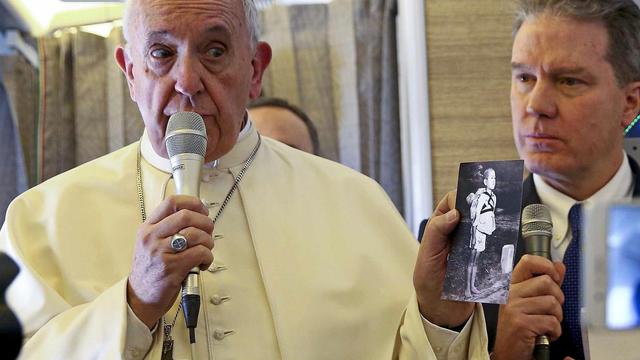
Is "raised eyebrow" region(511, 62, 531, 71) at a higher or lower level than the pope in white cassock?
higher

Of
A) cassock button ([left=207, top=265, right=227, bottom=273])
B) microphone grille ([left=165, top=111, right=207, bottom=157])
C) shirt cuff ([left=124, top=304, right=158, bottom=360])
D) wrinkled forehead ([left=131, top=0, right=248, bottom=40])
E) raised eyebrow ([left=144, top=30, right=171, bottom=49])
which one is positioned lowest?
shirt cuff ([left=124, top=304, right=158, bottom=360])

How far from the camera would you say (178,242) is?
60.2 inches

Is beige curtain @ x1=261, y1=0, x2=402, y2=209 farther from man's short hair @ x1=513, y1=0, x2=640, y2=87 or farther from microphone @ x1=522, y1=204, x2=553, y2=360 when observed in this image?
microphone @ x1=522, y1=204, x2=553, y2=360

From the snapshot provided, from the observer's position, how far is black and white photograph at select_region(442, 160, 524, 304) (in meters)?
1.61

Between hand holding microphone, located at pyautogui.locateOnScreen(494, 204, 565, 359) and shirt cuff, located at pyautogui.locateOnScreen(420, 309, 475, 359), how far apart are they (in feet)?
0.37

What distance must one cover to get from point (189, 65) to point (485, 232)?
27.3 inches

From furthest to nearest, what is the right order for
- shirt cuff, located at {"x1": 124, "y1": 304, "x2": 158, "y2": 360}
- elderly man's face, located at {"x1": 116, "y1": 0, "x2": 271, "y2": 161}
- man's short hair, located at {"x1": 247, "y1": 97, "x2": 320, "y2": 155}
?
man's short hair, located at {"x1": 247, "y1": 97, "x2": 320, "y2": 155} < elderly man's face, located at {"x1": 116, "y1": 0, "x2": 271, "y2": 161} < shirt cuff, located at {"x1": 124, "y1": 304, "x2": 158, "y2": 360}

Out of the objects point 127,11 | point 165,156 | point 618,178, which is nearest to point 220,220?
point 165,156

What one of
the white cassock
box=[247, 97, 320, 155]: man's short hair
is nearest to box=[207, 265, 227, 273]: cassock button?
the white cassock

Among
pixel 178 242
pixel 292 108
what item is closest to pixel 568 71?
pixel 178 242

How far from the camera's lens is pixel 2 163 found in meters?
3.48

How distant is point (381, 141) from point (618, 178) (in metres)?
1.31

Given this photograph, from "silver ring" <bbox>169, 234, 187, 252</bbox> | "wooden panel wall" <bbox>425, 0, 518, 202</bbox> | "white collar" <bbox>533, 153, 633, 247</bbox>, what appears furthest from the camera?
"wooden panel wall" <bbox>425, 0, 518, 202</bbox>

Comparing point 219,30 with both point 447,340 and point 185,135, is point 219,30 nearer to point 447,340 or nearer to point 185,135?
point 185,135
